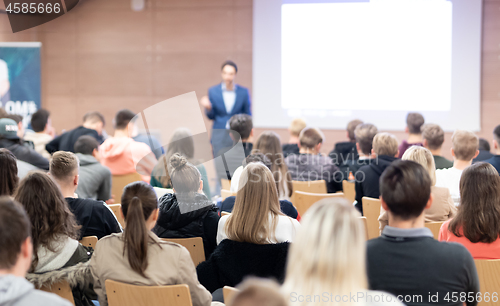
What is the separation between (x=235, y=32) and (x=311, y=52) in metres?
1.33

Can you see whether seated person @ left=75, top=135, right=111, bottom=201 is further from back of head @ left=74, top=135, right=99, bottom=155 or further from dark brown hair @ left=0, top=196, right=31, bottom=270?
dark brown hair @ left=0, top=196, right=31, bottom=270

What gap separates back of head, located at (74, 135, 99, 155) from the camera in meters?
3.74

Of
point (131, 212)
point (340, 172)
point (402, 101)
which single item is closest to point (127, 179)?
point (340, 172)

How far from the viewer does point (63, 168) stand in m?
2.58

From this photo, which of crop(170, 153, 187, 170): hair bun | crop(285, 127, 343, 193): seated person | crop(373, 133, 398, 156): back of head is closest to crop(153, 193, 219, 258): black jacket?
crop(170, 153, 187, 170): hair bun

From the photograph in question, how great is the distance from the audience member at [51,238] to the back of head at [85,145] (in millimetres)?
1785

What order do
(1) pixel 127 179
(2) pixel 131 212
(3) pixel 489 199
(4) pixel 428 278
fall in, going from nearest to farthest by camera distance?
(4) pixel 428 278
(2) pixel 131 212
(3) pixel 489 199
(1) pixel 127 179

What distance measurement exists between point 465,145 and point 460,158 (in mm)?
132

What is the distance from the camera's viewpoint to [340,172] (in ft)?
13.7

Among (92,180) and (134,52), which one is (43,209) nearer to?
(92,180)

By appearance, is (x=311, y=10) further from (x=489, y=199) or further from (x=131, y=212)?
(x=131, y=212)

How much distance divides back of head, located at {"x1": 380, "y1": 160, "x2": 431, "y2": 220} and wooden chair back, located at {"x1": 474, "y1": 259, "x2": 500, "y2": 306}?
0.61m

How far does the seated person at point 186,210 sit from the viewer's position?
245 centimetres

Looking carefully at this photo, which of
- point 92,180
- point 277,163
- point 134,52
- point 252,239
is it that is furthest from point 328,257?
point 134,52
